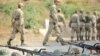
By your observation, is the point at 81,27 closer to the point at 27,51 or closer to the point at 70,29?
the point at 70,29

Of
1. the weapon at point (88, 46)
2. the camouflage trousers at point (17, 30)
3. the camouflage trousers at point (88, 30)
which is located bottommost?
the weapon at point (88, 46)

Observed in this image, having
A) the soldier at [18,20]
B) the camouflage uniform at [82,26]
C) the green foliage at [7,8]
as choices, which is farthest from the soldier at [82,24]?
the green foliage at [7,8]

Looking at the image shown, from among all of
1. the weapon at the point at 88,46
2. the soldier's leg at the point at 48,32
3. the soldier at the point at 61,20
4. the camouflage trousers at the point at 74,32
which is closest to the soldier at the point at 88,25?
the camouflage trousers at the point at 74,32

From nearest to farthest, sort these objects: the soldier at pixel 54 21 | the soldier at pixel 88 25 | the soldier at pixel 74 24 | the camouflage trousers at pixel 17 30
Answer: the camouflage trousers at pixel 17 30
the soldier at pixel 54 21
the soldier at pixel 74 24
the soldier at pixel 88 25

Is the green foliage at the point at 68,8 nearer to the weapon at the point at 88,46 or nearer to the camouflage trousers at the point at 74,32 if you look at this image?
the camouflage trousers at the point at 74,32

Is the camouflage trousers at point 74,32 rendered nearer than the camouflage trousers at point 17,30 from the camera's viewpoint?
No

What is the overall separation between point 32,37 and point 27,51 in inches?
11.4

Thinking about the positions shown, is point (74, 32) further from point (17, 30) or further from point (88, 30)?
point (17, 30)

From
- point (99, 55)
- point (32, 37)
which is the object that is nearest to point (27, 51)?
point (32, 37)

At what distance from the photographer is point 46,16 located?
13859 millimetres

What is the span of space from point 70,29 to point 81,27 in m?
0.26

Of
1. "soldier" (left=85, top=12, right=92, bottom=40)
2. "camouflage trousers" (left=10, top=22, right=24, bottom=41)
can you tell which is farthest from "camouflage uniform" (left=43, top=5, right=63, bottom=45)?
"soldier" (left=85, top=12, right=92, bottom=40)

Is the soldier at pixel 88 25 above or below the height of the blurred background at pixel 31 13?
below

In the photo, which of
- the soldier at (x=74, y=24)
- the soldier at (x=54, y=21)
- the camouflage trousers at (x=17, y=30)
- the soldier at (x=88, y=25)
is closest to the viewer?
the camouflage trousers at (x=17, y=30)
